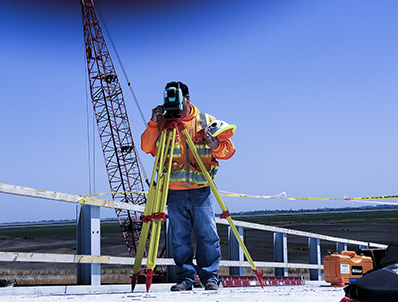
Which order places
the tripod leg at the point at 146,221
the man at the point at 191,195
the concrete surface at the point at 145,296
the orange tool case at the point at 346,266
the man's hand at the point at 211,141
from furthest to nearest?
the orange tool case at the point at 346,266 → the man at the point at 191,195 → the man's hand at the point at 211,141 → the tripod leg at the point at 146,221 → the concrete surface at the point at 145,296

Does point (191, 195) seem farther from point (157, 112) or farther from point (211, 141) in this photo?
point (157, 112)

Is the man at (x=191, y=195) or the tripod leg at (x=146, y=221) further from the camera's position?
the man at (x=191, y=195)

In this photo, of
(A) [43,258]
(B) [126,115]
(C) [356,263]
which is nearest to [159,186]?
(A) [43,258]

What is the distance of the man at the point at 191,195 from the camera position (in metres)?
3.98

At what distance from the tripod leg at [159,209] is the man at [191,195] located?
6.8 inches

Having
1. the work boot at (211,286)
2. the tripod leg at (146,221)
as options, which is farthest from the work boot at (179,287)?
the tripod leg at (146,221)

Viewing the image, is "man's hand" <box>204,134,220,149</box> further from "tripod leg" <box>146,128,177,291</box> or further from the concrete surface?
the concrete surface

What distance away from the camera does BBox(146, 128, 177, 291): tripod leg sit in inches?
136

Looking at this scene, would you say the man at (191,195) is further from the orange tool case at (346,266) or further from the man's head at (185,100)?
the orange tool case at (346,266)

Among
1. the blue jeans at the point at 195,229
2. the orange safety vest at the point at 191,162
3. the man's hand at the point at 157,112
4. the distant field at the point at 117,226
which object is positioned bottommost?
the distant field at the point at 117,226

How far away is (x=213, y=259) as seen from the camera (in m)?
4.14

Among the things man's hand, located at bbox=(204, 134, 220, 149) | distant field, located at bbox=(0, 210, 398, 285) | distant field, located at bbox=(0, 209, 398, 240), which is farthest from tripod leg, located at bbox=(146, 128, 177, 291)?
distant field, located at bbox=(0, 209, 398, 240)

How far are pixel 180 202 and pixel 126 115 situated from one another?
29528 mm

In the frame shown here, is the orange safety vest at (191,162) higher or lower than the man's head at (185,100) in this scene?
lower
